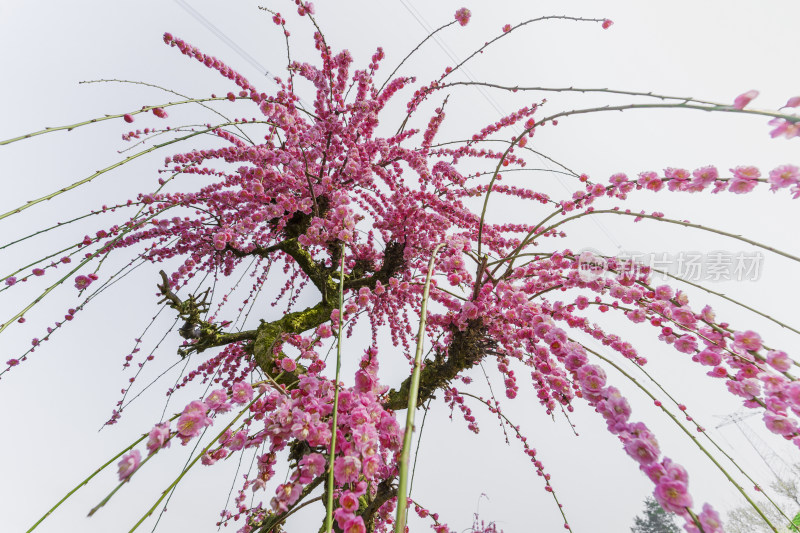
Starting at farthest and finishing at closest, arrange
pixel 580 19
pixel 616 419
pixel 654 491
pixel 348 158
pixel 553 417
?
pixel 348 158, pixel 553 417, pixel 580 19, pixel 616 419, pixel 654 491

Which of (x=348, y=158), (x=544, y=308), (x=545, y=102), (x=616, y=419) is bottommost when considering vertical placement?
(x=616, y=419)

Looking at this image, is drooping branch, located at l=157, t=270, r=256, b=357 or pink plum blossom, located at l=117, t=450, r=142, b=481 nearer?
pink plum blossom, located at l=117, t=450, r=142, b=481

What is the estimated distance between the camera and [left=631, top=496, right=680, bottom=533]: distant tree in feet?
52.7

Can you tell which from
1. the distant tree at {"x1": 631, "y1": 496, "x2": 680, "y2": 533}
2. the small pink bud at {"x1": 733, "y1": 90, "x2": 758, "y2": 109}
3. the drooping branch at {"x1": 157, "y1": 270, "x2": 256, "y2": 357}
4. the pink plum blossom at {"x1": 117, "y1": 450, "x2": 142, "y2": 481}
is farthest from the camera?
the distant tree at {"x1": 631, "y1": 496, "x2": 680, "y2": 533}

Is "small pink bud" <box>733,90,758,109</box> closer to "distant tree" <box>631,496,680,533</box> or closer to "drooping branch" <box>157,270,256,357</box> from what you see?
"drooping branch" <box>157,270,256,357</box>

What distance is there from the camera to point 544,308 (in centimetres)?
180

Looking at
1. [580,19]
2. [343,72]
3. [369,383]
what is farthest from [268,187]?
[580,19]

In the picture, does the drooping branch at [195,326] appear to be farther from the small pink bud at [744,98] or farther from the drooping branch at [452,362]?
the small pink bud at [744,98]

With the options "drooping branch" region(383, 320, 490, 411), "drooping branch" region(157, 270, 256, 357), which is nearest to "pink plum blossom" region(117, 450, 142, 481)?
"drooping branch" region(383, 320, 490, 411)

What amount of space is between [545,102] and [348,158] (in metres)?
1.76

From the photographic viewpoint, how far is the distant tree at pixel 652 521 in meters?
16.1

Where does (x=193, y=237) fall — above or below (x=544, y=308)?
above

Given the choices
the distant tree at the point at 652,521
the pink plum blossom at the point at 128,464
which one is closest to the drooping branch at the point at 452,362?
the pink plum blossom at the point at 128,464

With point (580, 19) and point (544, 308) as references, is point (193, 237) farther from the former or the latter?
point (580, 19)
